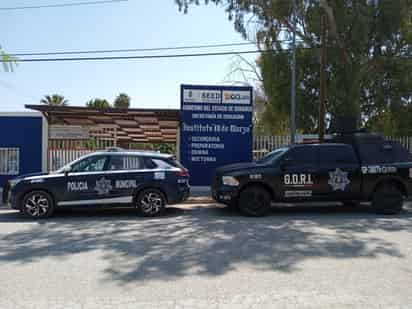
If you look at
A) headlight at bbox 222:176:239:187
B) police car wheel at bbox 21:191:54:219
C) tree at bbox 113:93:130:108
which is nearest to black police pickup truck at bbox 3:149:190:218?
police car wheel at bbox 21:191:54:219

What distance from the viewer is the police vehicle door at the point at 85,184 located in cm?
897

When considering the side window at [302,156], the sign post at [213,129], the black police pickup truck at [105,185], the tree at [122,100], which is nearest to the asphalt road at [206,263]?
the black police pickup truck at [105,185]

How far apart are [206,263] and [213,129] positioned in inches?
378

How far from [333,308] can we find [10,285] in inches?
153

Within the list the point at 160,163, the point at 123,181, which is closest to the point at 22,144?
the point at 123,181

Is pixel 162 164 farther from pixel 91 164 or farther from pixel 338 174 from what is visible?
pixel 338 174

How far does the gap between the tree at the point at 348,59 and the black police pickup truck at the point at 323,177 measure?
30.5 feet

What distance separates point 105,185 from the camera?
29.8ft

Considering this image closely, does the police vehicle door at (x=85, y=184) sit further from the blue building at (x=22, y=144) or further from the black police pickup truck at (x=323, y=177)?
the blue building at (x=22, y=144)

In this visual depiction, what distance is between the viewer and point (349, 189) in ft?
31.5

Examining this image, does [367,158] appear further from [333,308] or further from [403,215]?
[333,308]

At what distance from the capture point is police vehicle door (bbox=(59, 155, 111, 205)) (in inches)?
353

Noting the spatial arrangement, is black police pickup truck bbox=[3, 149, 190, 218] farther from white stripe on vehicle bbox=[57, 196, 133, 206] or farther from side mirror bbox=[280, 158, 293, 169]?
side mirror bbox=[280, 158, 293, 169]

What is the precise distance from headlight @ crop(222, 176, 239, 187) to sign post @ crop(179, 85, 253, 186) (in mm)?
5021
